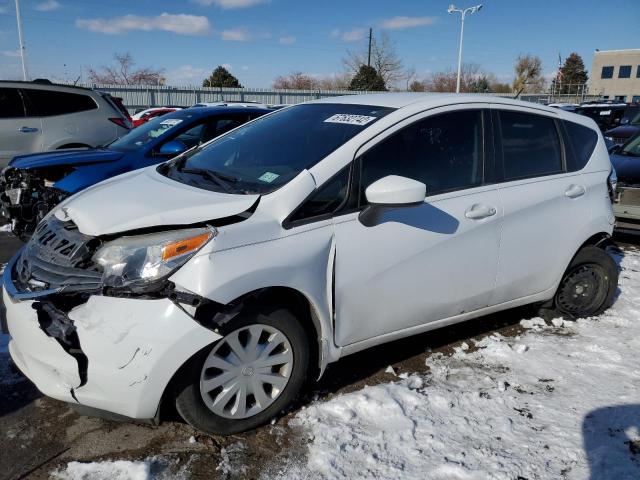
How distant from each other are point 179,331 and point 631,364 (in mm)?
2985

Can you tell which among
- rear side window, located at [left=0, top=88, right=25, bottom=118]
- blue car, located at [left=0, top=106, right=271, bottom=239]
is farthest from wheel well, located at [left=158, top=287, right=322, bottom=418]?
rear side window, located at [left=0, top=88, right=25, bottom=118]

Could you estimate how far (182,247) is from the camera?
238 cm

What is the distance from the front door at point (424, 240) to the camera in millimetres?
2820

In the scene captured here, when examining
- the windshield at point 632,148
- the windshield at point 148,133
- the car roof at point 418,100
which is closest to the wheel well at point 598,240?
the car roof at point 418,100

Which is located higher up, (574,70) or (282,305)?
(574,70)

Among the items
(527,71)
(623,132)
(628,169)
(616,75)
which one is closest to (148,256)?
(628,169)

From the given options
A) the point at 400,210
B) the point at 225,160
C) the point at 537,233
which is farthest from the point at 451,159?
the point at 225,160

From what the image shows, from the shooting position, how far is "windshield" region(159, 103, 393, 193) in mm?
2906

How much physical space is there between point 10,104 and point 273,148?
692 cm

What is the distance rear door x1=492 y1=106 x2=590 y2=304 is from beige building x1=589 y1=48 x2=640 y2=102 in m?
69.8

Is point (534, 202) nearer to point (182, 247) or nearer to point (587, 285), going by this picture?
Result: point (587, 285)

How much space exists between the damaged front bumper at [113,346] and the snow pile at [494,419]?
772mm

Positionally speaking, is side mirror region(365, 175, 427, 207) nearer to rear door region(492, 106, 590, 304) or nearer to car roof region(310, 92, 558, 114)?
Result: car roof region(310, 92, 558, 114)

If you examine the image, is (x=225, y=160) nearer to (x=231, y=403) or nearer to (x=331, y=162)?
(x=331, y=162)
